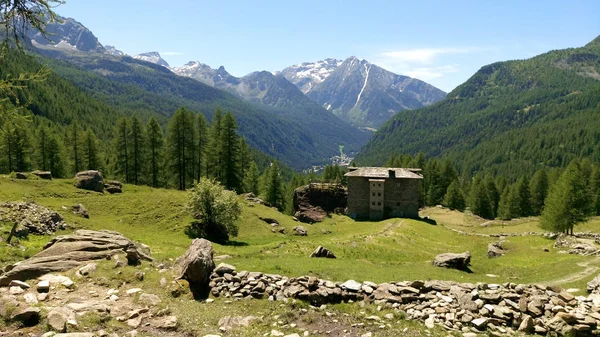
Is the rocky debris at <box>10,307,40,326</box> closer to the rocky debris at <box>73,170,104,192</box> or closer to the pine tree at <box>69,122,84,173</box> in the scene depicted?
the rocky debris at <box>73,170,104,192</box>

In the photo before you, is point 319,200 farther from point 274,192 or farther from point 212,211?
point 212,211

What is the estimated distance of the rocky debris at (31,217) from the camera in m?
33.2

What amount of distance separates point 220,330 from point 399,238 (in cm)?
4278

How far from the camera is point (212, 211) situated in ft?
148

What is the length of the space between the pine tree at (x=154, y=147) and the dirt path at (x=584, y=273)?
251ft

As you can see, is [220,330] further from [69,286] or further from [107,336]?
[69,286]

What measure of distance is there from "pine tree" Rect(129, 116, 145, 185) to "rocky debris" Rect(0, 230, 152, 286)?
60.1m

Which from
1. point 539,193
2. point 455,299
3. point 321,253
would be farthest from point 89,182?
point 539,193

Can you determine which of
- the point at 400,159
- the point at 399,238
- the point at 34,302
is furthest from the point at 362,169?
the point at 34,302

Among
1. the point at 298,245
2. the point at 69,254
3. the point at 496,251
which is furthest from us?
the point at 496,251

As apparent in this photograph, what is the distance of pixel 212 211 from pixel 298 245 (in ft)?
39.2

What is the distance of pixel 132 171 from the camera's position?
86.2m

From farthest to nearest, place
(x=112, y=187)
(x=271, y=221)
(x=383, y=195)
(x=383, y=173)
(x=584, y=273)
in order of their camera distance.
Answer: (x=383, y=173) < (x=383, y=195) < (x=112, y=187) < (x=271, y=221) < (x=584, y=273)

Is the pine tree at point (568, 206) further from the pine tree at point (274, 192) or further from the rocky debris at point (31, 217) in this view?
the rocky debris at point (31, 217)
